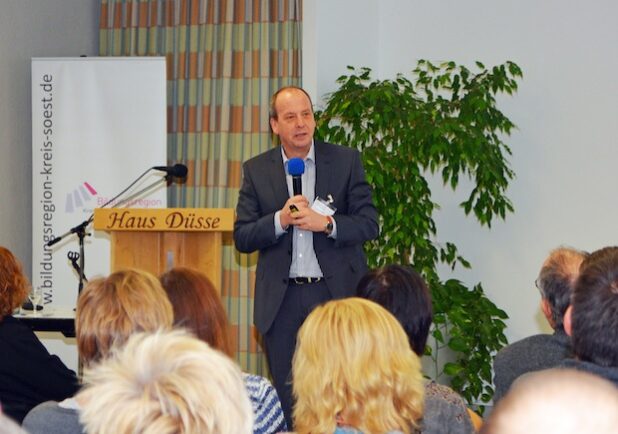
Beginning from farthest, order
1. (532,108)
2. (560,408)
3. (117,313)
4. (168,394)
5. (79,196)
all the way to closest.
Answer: (532,108) < (79,196) < (117,313) < (168,394) < (560,408)

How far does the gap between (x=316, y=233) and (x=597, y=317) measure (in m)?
2.04

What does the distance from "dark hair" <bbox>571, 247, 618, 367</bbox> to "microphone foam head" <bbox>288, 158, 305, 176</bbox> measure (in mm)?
1922

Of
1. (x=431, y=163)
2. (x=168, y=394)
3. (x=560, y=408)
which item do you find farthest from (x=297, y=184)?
(x=560, y=408)

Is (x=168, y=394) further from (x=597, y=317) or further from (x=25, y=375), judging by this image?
(x=25, y=375)

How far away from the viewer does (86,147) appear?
6223 mm

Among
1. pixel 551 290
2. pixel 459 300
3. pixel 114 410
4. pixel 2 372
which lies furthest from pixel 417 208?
pixel 114 410

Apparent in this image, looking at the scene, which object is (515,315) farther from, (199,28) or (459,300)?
(199,28)

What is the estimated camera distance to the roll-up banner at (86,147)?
614cm

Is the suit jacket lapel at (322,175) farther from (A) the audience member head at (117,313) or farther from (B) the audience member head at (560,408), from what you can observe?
(B) the audience member head at (560,408)

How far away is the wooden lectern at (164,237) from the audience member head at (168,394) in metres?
3.06

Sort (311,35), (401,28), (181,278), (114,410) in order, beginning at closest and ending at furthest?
(114,410)
(181,278)
(311,35)
(401,28)

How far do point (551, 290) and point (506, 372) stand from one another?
330mm

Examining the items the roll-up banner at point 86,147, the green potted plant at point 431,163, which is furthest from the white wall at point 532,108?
the roll-up banner at point 86,147

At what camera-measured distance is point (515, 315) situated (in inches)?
249
